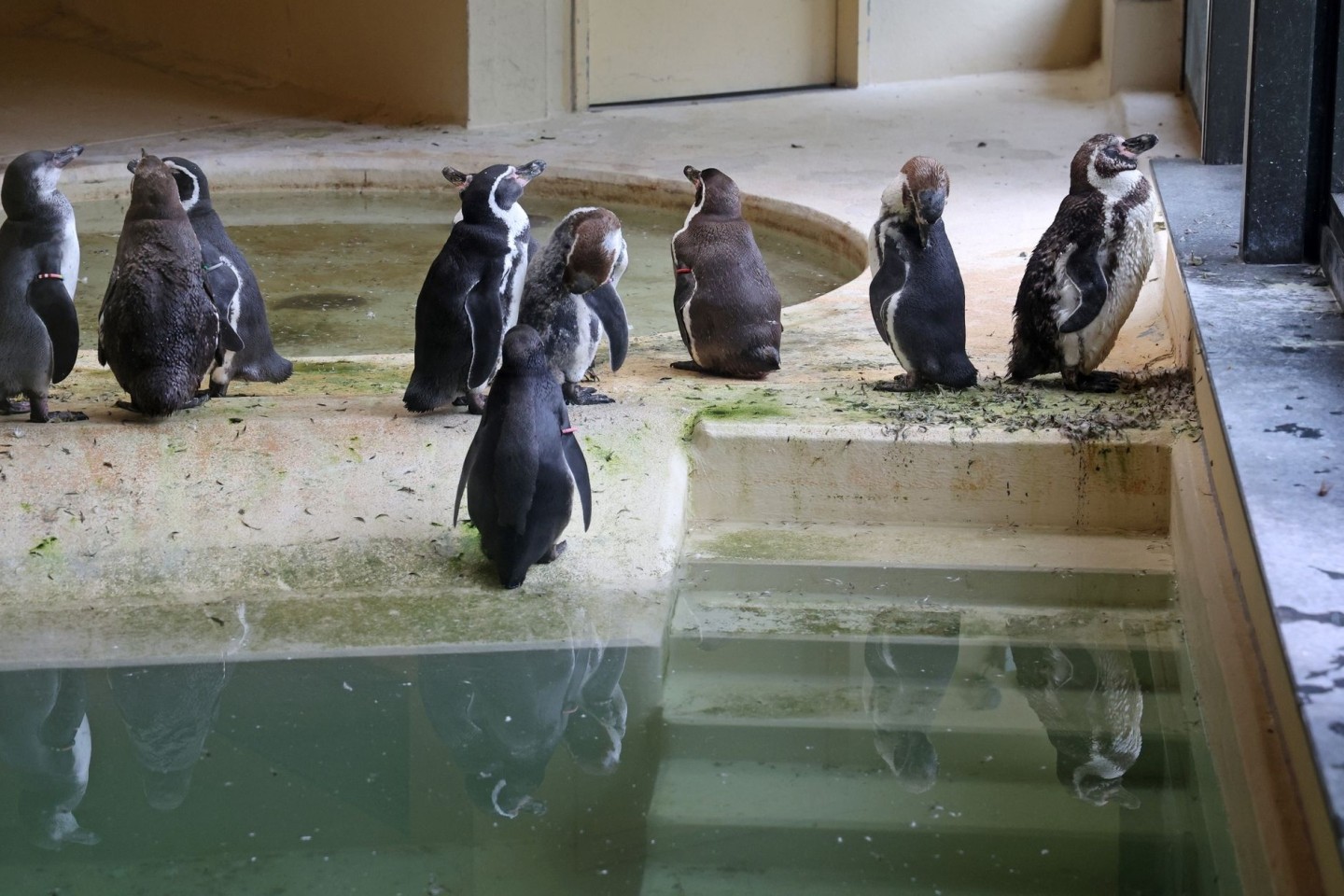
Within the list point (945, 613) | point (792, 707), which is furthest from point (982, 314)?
point (792, 707)

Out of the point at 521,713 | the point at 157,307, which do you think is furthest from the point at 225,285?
the point at 521,713

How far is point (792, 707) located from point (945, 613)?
659mm

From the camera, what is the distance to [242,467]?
4.51 m

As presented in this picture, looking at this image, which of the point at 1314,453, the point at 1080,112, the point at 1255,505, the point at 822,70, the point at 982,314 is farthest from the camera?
the point at 822,70

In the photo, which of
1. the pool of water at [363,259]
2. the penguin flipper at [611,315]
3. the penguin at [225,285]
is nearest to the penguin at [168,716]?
the penguin at [225,285]

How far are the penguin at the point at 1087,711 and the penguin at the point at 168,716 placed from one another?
6.27 ft

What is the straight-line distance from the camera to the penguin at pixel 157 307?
14.9ft

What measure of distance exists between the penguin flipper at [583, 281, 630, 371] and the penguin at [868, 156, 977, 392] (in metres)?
0.80

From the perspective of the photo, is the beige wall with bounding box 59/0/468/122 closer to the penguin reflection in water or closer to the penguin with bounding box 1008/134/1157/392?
the penguin with bounding box 1008/134/1157/392

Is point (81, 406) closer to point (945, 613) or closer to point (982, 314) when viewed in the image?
point (945, 613)

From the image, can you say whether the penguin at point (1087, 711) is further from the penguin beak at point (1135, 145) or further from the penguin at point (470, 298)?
the penguin at point (470, 298)

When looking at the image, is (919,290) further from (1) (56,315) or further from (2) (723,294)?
(1) (56,315)

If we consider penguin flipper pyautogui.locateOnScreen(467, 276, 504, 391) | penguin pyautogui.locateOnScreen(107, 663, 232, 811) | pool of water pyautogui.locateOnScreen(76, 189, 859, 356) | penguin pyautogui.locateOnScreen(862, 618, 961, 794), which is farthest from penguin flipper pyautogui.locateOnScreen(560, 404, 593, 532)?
pool of water pyautogui.locateOnScreen(76, 189, 859, 356)

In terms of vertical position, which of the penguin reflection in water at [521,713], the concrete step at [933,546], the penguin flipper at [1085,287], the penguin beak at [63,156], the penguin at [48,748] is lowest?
the penguin at [48,748]
